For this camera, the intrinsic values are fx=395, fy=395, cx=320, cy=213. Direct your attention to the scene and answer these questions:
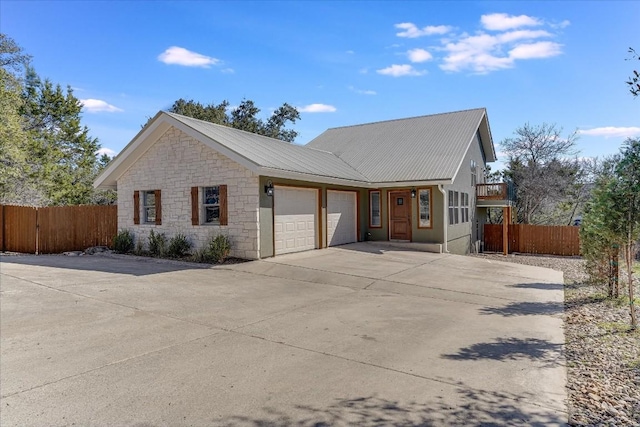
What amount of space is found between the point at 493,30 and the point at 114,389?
41.7ft

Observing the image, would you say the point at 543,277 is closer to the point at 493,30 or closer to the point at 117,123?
the point at 493,30

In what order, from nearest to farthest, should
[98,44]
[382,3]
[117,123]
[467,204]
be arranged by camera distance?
[382,3] → [98,44] → [467,204] → [117,123]

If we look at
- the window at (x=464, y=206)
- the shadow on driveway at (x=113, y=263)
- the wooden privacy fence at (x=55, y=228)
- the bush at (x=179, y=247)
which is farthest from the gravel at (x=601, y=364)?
the wooden privacy fence at (x=55, y=228)

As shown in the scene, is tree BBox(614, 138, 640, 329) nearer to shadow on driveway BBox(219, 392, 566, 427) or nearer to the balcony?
shadow on driveway BBox(219, 392, 566, 427)

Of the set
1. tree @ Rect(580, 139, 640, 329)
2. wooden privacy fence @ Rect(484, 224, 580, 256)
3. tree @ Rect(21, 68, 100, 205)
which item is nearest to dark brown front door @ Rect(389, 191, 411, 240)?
tree @ Rect(580, 139, 640, 329)

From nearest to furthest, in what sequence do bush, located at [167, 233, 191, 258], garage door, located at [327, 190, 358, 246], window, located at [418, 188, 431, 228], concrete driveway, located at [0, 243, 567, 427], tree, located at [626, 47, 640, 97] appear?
concrete driveway, located at [0, 243, 567, 427], tree, located at [626, 47, 640, 97], bush, located at [167, 233, 191, 258], garage door, located at [327, 190, 358, 246], window, located at [418, 188, 431, 228]

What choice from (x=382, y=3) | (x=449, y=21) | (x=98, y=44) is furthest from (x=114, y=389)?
(x=98, y=44)

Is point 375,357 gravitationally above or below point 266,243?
below

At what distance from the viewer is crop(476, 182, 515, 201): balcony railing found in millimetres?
20406

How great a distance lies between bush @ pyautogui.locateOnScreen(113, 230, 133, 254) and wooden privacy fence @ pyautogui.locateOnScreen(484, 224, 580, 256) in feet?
61.8

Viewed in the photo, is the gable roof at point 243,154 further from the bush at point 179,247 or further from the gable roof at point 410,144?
the bush at point 179,247

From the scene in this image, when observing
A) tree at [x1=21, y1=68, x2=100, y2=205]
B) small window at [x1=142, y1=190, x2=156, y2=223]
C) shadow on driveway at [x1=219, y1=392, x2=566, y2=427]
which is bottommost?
shadow on driveway at [x1=219, y1=392, x2=566, y2=427]

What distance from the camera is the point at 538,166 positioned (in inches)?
968

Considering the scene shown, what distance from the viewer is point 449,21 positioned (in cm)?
1198
